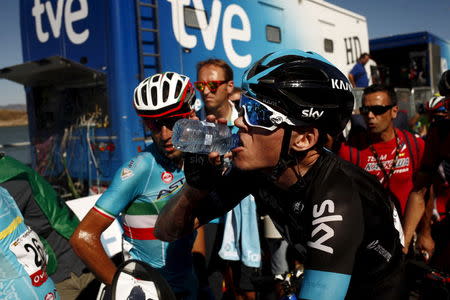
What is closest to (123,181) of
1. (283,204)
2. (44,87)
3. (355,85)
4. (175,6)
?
(283,204)

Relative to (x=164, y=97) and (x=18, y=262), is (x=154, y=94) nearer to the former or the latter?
(x=164, y=97)

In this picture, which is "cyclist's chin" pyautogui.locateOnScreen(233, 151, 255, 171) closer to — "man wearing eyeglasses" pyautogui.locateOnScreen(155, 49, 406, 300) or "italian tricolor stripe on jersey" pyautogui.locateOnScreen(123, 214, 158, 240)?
"man wearing eyeglasses" pyautogui.locateOnScreen(155, 49, 406, 300)

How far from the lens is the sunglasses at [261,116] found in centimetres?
174

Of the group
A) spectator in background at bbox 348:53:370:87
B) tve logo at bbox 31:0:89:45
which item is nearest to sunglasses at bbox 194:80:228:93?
tve logo at bbox 31:0:89:45

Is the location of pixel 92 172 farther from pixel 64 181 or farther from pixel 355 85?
pixel 355 85

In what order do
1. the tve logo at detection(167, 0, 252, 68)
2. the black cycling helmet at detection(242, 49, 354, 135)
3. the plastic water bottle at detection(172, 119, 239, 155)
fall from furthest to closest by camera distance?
the tve logo at detection(167, 0, 252, 68), the plastic water bottle at detection(172, 119, 239, 155), the black cycling helmet at detection(242, 49, 354, 135)

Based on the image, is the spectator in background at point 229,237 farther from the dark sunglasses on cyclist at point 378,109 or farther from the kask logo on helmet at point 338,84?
the kask logo on helmet at point 338,84

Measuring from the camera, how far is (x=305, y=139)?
1.83 meters

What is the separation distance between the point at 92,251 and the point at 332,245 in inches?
57.9

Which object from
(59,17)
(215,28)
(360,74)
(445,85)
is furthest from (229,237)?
(360,74)

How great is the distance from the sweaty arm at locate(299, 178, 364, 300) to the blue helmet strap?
28 cm

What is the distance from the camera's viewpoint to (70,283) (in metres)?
4.68

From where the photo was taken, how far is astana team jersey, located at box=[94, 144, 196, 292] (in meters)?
2.63

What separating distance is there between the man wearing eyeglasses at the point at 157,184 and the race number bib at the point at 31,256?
0.52 meters
